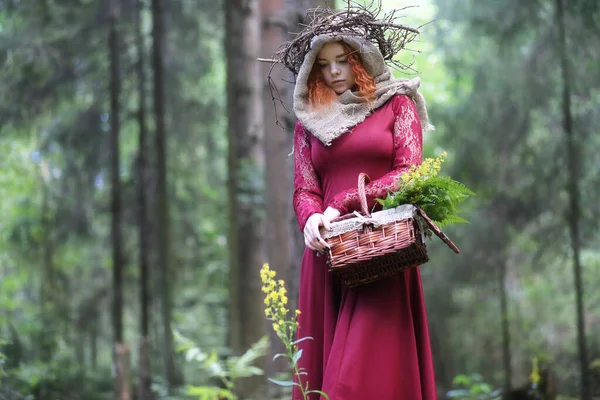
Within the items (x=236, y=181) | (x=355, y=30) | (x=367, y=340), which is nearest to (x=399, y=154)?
(x=355, y=30)

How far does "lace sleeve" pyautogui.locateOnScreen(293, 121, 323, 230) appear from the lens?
3.60 metres

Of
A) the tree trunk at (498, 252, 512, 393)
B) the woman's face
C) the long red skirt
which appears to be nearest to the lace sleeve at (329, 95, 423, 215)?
the woman's face

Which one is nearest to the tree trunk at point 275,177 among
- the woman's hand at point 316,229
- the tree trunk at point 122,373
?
the tree trunk at point 122,373

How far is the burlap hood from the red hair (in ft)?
0.09

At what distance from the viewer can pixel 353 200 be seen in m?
3.47

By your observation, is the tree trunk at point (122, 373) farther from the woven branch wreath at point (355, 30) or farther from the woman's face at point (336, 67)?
the woman's face at point (336, 67)

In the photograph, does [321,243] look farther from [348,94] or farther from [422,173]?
[348,94]

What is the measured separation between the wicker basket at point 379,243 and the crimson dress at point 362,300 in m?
0.26

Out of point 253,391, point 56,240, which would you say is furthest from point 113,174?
point 253,391

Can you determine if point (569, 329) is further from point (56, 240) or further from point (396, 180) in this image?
point (396, 180)

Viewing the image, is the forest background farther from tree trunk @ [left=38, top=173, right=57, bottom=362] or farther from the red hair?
the red hair

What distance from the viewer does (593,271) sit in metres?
13.9

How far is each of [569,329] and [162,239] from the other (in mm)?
8147

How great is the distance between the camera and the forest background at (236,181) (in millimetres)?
9375
